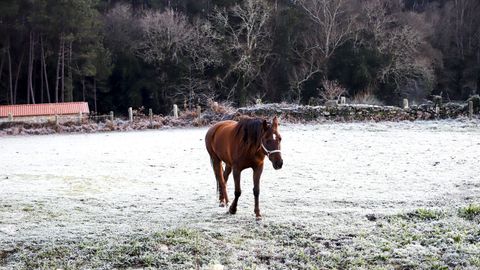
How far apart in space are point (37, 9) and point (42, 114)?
1024cm

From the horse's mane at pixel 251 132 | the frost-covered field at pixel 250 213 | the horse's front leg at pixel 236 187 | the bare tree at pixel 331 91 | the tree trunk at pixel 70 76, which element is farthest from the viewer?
the tree trunk at pixel 70 76

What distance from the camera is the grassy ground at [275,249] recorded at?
499cm

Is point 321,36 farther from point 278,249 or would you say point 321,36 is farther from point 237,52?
point 278,249

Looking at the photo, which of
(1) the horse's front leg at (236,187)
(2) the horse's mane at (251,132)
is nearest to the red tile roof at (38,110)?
(1) the horse's front leg at (236,187)

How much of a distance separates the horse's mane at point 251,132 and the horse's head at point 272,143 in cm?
15

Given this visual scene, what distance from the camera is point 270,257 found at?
524cm

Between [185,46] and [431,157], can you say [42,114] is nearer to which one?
[185,46]

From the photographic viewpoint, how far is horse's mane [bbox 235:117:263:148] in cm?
656

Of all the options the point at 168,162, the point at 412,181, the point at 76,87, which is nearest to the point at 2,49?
the point at 76,87

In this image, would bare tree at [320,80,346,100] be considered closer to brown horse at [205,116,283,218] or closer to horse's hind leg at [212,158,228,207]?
horse's hind leg at [212,158,228,207]

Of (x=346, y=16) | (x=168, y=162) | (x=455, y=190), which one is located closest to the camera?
(x=455, y=190)

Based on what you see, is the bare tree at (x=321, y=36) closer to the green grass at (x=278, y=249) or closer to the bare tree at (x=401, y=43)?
the bare tree at (x=401, y=43)

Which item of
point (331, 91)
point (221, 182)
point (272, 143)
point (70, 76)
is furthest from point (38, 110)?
point (272, 143)

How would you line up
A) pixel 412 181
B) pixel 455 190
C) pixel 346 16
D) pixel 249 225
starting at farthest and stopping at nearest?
pixel 346 16, pixel 412 181, pixel 455 190, pixel 249 225
